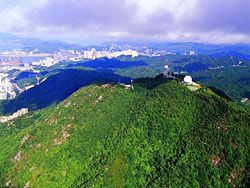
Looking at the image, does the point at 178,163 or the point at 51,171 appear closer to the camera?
the point at 178,163

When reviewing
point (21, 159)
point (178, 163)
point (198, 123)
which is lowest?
point (21, 159)

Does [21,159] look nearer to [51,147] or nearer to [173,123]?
[51,147]

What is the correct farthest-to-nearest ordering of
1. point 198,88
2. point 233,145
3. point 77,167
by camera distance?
point 198,88
point 77,167
point 233,145

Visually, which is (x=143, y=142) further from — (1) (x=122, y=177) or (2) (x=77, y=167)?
(2) (x=77, y=167)

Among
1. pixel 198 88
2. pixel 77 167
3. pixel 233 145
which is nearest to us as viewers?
pixel 233 145

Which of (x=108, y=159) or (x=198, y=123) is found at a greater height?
(x=198, y=123)

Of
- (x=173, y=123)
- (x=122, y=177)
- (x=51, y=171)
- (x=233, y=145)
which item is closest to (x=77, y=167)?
(x=51, y=171)
